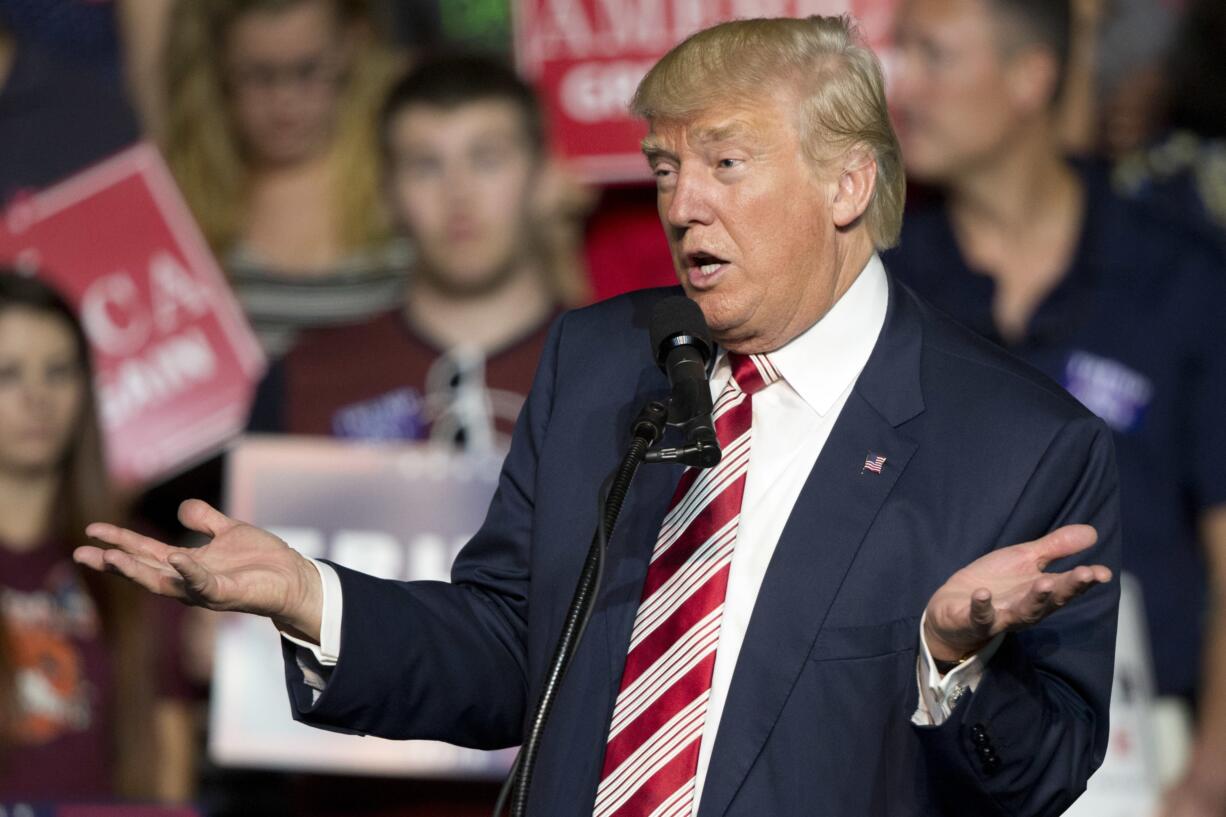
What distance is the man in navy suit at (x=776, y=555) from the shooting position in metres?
1.95

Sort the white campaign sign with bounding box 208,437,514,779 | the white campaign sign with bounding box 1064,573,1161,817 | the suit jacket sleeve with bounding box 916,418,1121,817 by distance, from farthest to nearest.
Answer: the white campaign sign with bounding box 208,437,514,779 < the white campaign sign with bounding box 1064,573,1161,817 < the suit jacket sleeve with bounding box 916,418,1121,817

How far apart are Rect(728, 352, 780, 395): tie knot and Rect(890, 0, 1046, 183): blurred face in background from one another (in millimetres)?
2295

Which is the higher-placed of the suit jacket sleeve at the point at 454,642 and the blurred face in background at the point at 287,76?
the blurred face in background at the point at 287,76

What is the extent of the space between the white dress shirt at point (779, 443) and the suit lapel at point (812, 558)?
0.03 meters

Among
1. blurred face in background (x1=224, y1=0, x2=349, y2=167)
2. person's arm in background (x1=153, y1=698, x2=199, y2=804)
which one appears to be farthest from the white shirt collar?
blurred face in background (x1=224, y1=0, x2=349, y2=167)

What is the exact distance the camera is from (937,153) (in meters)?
4.35

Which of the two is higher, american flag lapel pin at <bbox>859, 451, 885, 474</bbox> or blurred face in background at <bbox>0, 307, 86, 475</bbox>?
american flag lapel pin at <bbox>859, 451, 885, 474</bbox>

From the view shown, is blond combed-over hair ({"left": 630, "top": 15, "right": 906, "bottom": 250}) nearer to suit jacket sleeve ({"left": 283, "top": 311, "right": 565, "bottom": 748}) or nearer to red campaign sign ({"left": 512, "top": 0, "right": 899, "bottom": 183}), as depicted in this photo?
suit jacket sleeve ({"left": 283, "top": 311, "right": 565, "bottom": 748})

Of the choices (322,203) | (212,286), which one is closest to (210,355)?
(212,286)

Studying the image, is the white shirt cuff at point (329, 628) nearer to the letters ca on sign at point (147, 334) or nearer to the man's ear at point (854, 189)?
the man's ear at point (854, 189)

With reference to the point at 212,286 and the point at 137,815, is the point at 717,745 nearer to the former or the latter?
the point at 137,815

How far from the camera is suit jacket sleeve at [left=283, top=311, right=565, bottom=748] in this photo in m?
2.07

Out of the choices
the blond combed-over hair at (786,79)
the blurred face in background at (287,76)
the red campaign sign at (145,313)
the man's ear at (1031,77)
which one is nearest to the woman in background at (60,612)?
the red campaign sign at (145,313)

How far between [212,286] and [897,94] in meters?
1.77
